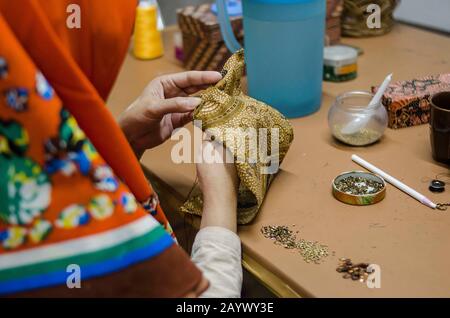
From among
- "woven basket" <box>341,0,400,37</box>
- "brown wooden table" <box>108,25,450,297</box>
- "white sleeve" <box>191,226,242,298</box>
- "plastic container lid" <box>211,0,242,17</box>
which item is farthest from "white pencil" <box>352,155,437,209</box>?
"woven basket" <box>341,0,400,37</box>

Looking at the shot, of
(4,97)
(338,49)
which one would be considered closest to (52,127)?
(4,97)

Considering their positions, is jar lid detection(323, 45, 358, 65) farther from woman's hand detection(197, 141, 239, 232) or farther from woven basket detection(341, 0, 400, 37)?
woman's hand detection(197, 141, 239, 232)

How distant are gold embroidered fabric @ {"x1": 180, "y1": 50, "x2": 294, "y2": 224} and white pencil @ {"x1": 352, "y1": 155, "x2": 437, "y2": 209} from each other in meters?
0.13

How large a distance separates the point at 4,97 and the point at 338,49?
87cm

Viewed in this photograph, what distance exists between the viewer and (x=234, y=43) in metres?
1.21

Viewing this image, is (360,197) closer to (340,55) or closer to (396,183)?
(396,183)

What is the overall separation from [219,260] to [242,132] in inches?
7.8

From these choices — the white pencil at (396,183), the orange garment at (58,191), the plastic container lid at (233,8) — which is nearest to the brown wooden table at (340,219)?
the white pencil at (396,183)

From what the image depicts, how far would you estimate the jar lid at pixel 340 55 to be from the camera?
4.03 ft

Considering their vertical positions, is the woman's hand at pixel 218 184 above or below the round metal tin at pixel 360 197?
above

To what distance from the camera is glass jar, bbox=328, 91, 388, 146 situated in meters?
0.99

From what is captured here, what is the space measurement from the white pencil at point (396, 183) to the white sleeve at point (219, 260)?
0.84 feet

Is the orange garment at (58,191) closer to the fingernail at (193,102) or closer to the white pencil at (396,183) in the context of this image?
the fingernail at (193,102)

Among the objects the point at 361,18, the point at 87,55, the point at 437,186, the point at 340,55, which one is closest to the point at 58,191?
the point at 87,55
